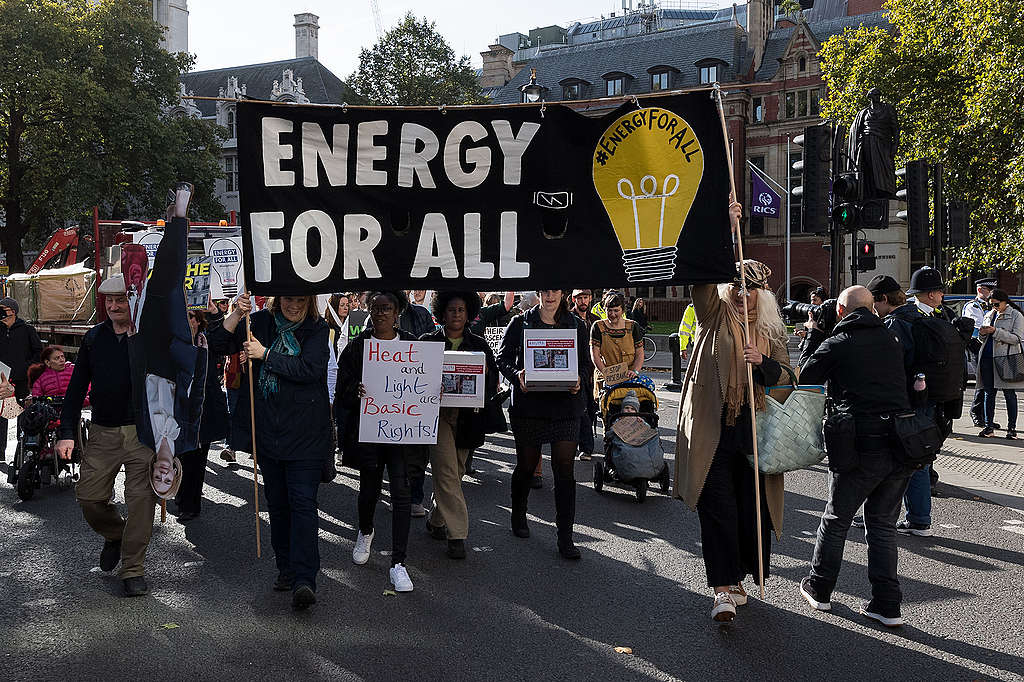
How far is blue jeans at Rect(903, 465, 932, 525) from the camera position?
7332mm

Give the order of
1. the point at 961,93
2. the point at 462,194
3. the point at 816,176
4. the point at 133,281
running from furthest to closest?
1. the point at 961,93
2. the point at 816,176
3. the point at 462,194
4. the point at 133,281

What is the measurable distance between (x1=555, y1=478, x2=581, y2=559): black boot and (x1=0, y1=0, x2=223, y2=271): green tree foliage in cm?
3506

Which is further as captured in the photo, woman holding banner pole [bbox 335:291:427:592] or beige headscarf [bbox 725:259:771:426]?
woman holding banner pole [bbox 335:291:427:592]

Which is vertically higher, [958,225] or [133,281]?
[958,225]

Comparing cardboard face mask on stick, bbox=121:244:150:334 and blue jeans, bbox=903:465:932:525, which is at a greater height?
cardboard face mask on stick, bbox=121:244:150:334

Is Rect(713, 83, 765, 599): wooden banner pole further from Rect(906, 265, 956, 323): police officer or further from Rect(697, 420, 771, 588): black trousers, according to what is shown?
Rect(906, 265, 956, 323): police officer

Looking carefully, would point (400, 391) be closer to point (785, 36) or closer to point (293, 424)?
point (293, 424)

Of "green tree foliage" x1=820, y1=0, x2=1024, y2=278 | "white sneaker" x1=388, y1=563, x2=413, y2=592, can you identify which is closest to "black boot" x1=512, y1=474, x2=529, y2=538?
"white sneaker" x1=388, y1=563, x2=413, y2=592

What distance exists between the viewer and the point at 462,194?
5926mm

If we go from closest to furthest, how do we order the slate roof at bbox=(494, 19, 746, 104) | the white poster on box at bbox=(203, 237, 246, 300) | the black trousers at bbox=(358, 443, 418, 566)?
the black trousers at bbox=(358, 443, 418, 566) < the white poster on box at bbox=(203, 237, 246, 300) < the slate roof at bbox=(494, 19, 746, 104)

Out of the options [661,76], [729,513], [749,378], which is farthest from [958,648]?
[661,76]

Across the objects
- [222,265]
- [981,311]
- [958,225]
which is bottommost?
[981,311]

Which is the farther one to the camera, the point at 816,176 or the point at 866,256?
the point at 866,256

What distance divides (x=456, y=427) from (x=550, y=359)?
0.80 m
